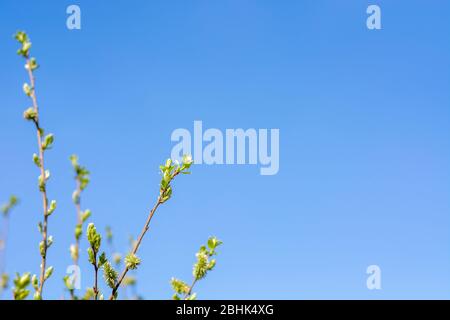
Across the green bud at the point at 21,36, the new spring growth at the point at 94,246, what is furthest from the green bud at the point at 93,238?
the green bud at the point at 21,36

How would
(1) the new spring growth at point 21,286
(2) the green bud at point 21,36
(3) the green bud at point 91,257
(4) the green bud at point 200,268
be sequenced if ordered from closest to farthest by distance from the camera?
(1) the new spring growth at point 21,286 → (3) the green bud at point 91,257 → (2) the green bud at point 21,36 → (4) the green bud at point 200,268

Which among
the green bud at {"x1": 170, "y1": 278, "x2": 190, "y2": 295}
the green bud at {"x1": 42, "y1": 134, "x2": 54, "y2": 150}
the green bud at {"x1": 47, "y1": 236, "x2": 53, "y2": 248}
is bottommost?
the green bud at {"x1": 170, "y1": 278, "x2": 190, "y2": 295}

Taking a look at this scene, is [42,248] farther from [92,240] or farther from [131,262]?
[131,262]

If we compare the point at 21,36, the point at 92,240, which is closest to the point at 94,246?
the point at 92,240

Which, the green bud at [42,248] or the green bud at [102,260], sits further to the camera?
the green bud at [102,260]

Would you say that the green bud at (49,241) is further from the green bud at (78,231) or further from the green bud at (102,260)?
the green bud at (102,260)

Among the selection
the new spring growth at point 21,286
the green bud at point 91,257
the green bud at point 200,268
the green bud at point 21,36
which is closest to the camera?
the new spring growth at point 21,286

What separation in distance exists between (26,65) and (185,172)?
98cm

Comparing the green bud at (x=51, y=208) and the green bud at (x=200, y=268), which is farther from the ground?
the green bud at (x=51, y=208)

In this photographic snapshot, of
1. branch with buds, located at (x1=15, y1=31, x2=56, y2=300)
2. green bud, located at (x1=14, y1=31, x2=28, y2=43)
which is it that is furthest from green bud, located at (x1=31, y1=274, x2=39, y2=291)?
green bud, located at (x1=14, y1=31, x2=28, y2=43)

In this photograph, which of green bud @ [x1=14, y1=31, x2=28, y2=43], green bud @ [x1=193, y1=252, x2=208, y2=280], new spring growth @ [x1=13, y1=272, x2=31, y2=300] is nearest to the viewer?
new spring growth @ [x1=13, y1=272, x2=31, y2=300]

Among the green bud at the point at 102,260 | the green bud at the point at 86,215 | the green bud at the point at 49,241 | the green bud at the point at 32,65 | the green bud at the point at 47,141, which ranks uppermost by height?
the green bud at the point at 32,65

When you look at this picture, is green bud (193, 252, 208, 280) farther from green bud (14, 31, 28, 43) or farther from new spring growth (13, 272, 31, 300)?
green bud (14, 31, 28, 43)
